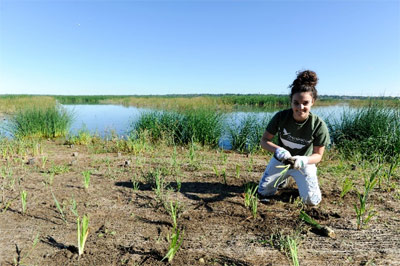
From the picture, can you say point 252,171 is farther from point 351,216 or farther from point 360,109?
point 360,109

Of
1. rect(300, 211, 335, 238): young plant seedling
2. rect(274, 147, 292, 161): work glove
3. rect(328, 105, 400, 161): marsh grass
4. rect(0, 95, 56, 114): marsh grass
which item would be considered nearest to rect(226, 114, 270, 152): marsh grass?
rect(328, 105, 400, 161): marsh grass

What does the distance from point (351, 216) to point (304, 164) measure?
2.04 feet

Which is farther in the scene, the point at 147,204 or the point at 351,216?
the point at 147,204

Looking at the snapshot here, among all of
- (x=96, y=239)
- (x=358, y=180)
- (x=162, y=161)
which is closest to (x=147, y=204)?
(x=96, y=239)

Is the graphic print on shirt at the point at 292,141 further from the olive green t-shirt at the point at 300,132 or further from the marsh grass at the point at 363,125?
the marsh grass at the point at 363,125

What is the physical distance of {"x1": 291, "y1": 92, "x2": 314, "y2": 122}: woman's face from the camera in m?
2.34

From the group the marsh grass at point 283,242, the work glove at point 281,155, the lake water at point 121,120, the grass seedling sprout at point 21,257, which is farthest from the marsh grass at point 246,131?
the grass seedling sprout at point 21,257

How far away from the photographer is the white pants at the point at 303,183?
95.1 inches

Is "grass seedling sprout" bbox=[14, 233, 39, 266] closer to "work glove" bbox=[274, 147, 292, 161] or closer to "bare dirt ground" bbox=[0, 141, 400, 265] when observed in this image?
"bare dirt ground" bbox=[0, 141, 400, 265]

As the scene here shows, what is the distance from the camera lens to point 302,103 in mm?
2375

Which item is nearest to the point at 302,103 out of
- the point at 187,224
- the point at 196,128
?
the point at 187,224

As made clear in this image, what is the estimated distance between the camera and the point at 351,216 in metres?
2.23

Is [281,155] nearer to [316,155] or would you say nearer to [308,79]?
[316,155]

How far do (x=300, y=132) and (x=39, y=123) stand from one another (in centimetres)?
745
